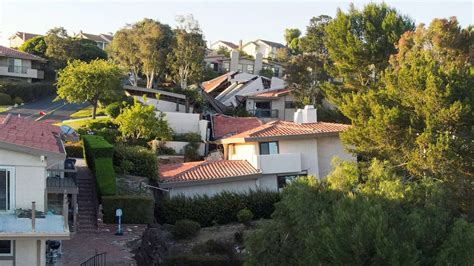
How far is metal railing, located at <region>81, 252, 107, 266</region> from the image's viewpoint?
66.3 ft

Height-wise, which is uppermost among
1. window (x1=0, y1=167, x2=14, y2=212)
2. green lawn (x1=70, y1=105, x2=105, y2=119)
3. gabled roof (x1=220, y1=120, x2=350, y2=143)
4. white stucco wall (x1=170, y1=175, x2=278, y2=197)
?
green lawn (x1=70, y1=105, x2=105, y2=119)

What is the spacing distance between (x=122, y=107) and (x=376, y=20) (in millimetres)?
21592

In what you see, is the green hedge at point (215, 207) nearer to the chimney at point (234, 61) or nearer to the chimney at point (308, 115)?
the chimney at point (308, 115)

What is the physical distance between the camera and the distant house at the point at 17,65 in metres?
69.8

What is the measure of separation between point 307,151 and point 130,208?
13.0 meters

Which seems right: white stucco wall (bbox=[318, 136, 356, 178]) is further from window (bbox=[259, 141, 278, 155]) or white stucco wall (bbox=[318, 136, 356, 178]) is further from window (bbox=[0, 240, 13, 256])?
window (bbox=[0, 240, 13, 256])

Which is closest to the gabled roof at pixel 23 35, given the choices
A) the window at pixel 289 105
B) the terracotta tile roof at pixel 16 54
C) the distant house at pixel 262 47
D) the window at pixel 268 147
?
the terracotta tile roof at pixel 16 54

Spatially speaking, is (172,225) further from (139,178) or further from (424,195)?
(424,195)

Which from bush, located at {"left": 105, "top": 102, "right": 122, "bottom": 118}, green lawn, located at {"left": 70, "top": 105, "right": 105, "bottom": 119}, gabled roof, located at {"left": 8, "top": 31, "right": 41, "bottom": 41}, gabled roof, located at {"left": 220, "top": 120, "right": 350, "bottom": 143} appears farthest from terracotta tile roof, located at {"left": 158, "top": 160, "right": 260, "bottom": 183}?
gabled roof, located at {"left": 8, "top": 31, "right": 41, "bottom": 41}

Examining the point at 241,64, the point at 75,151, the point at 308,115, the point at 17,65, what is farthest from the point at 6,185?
the point at 241,64

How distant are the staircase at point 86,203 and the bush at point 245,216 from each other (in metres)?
7.24

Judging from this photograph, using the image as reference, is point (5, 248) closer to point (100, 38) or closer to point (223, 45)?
point (100, 38)

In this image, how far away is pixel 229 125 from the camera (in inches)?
1730

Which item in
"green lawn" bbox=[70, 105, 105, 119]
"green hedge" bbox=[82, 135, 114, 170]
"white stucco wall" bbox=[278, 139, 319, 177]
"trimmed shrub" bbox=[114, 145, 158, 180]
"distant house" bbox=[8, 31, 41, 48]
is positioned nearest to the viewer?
"green hedge" bbox=[82, 135, 114, 170]
